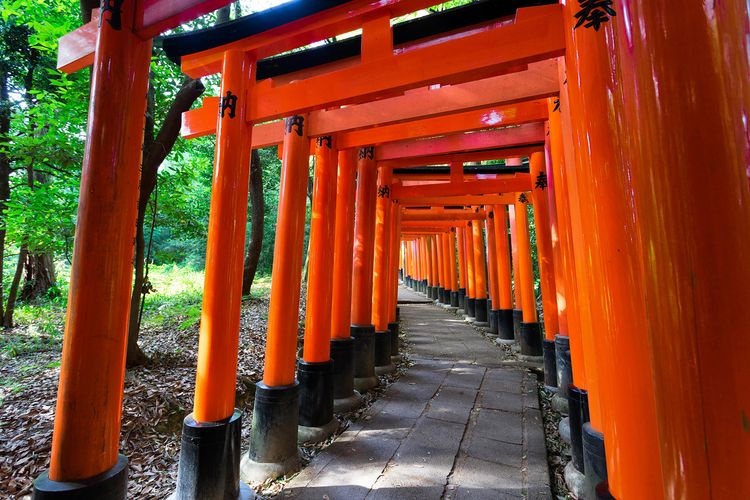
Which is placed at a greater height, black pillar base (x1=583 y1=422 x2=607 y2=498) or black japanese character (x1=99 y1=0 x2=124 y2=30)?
black japanese character (x1=99 y1=0 x2=124 y2=30)

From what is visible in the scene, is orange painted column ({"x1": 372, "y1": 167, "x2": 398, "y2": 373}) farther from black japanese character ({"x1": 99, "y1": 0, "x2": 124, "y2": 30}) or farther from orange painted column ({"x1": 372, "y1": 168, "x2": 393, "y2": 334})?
black japanese character ({"x1": 99, "y1": 0, "x2": 124, "y2": 30})

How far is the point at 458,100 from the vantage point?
3.03 meters

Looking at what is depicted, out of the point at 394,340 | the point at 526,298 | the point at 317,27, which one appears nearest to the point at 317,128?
the point at 317,27

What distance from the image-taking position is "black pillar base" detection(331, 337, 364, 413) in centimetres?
492

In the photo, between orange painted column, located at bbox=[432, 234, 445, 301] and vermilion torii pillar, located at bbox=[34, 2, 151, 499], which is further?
orange painted column, located at bbox=[432, 234, 445, 301]

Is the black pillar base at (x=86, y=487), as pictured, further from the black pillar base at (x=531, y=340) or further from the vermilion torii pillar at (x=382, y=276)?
the black pillar base at (x=531, y=340)

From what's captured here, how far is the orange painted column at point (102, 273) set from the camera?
185cm

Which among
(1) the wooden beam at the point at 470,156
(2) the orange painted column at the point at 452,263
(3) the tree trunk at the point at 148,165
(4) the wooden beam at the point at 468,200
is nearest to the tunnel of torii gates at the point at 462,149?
(1) the wooden beam at the point at 470,156

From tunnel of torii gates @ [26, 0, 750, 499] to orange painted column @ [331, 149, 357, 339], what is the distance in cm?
3

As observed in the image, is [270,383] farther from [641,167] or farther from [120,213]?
[641,167]

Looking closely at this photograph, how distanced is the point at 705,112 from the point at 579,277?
201cm

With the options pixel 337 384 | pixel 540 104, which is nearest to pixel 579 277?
pixel 540 104

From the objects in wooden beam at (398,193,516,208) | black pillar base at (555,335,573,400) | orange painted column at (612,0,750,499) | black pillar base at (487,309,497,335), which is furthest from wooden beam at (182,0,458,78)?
black pillar base at (487,309,497,335)

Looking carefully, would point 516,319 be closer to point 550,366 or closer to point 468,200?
point 468,200
